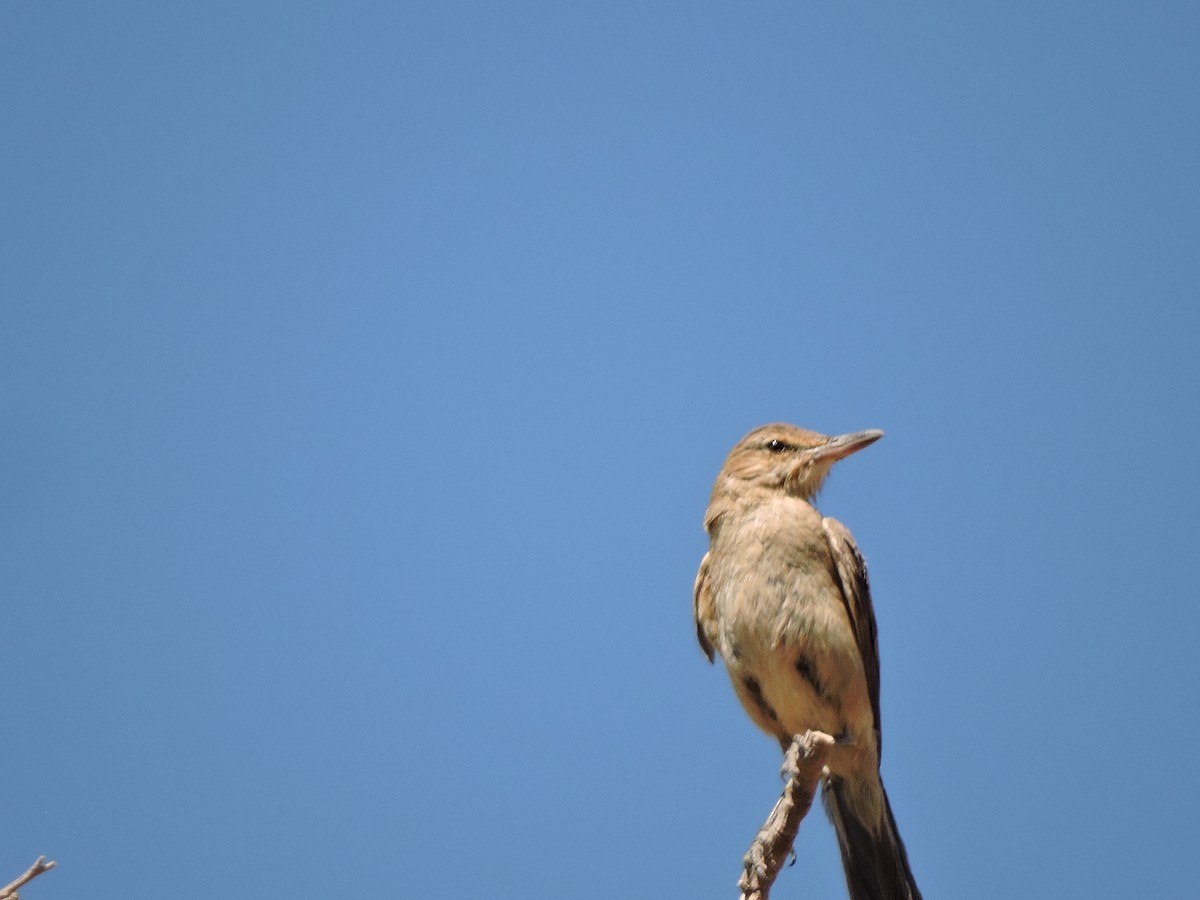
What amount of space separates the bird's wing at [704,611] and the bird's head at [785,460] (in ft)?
1.62

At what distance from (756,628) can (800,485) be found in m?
1.14

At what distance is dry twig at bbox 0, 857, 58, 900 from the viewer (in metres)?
3.47

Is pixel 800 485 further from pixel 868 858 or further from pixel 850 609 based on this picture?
pixel 868 858

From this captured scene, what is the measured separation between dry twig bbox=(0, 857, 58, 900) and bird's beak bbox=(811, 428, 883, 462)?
4370mm

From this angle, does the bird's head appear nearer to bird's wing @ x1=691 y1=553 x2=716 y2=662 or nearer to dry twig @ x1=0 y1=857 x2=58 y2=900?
bird's wing @ x1=691 y1=553 x2=716 y2=662

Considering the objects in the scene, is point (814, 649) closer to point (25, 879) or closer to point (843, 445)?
point (843, 445)

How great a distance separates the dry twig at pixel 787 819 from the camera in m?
4.92

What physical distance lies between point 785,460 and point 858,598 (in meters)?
0.99

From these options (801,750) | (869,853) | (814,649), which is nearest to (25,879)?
(801,750)

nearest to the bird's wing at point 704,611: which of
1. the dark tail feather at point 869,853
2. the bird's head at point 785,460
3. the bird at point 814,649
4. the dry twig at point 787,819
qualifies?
the bird at point 814,649

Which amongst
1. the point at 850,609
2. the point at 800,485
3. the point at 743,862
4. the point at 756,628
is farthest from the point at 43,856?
the point at 800,485

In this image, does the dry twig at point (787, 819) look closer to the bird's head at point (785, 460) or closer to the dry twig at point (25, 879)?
the bird's head at point (785, 460)

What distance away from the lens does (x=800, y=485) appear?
673cm

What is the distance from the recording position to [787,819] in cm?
502
